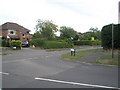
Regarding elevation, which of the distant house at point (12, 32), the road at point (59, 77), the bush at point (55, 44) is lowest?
the road at point (59, 77)

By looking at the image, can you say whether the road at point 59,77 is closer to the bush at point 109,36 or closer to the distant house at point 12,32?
the bush at point 109,36

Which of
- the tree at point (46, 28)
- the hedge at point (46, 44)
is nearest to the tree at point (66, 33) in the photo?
the tree at point (46, 28)

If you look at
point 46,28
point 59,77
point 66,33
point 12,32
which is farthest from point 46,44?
point 59,77

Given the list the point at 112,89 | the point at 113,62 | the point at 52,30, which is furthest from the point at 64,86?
the point at 52,30

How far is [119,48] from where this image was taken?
15578 mm

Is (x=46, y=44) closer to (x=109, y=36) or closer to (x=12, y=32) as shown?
(x=12, y=32)

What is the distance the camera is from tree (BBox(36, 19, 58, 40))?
41.1 meters

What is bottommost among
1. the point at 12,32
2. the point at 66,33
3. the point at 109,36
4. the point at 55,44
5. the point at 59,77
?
the point at 59,77

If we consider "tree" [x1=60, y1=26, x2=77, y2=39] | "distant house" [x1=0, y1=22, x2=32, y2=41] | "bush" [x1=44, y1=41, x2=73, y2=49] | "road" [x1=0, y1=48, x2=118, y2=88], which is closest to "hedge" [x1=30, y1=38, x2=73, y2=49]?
"bush" [x1=44, y1=41, x2=73, y2=49]

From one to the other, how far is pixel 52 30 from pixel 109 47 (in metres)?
28.3

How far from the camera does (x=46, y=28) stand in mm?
40844

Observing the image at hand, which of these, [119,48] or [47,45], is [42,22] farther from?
[119,48]

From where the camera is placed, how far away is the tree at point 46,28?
41.1m

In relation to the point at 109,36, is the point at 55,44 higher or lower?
lower
